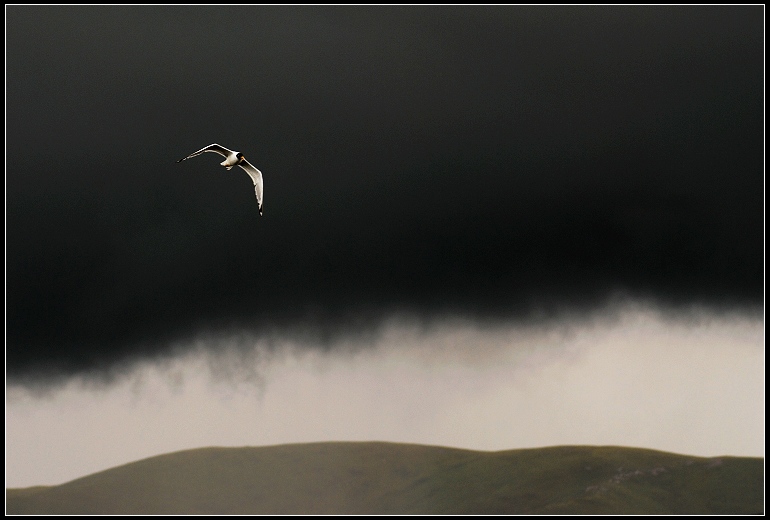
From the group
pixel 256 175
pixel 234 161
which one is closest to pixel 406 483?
pixel 256 175

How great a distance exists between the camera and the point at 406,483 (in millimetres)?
63156

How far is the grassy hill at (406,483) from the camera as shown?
6044 centimetres

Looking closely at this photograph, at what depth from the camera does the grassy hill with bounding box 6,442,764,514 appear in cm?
6044

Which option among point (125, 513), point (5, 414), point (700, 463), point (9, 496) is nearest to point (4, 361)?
point (5, 414)

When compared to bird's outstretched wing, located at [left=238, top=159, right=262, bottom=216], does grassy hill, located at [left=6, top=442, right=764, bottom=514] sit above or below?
below

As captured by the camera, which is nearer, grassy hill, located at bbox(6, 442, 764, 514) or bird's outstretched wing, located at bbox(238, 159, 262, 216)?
bird's outstretched wing, located at bbox(238, 159, 262, 216)

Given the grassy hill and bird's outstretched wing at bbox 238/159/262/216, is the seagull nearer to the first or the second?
bird's outstretched wing at bbox 238/159/262/216

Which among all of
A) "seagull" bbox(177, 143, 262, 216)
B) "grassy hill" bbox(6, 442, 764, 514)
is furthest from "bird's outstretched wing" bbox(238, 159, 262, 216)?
"grassy hill" bbox(6, 442, 764, 514)

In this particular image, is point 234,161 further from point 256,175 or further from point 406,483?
point 406,483

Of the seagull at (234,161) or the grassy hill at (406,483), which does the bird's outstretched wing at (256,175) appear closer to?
the seagull at (234,161)

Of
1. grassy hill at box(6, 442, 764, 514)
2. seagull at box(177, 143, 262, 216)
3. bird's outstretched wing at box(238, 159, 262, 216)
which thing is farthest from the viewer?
grassy hill at box(6, 442, 764, 514)

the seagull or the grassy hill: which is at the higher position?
the seagull

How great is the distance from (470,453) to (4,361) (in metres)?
35.8

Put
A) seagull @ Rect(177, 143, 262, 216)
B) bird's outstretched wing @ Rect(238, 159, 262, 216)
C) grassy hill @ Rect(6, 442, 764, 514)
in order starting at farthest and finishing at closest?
1. grassy hill @ Rect(6, 442, 764, 514)
2. bird's outstretched wing @ Rect(238, 159, 262, 216)
3. seagull @ Rect(177, 143, 262, 216)
